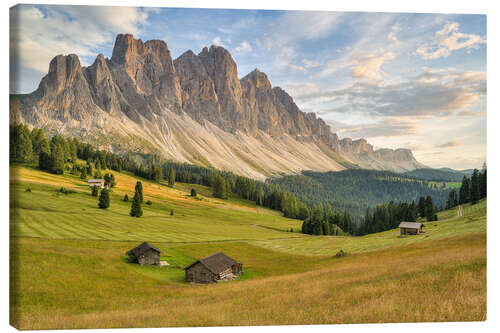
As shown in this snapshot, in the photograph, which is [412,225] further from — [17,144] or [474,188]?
[17,144]

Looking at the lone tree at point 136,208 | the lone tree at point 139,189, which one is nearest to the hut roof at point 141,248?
the lone tree at point 136,208

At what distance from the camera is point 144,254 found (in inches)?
642

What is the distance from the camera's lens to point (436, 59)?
57.0 feet

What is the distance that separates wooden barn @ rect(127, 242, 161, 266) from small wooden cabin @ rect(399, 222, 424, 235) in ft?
53.6

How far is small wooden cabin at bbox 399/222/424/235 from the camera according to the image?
19275mm

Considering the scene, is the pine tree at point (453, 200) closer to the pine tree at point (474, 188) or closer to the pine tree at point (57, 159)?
the pine tree at point (474, 188)

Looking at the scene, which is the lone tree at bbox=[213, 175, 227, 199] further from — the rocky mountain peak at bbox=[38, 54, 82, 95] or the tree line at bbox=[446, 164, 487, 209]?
the tree line at bbox=[446, 164, 487, 209]

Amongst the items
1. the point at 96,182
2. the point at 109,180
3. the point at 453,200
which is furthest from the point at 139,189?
the point at 453,200

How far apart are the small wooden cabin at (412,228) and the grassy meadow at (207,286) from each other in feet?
3.25

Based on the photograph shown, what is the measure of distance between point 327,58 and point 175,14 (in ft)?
32.2

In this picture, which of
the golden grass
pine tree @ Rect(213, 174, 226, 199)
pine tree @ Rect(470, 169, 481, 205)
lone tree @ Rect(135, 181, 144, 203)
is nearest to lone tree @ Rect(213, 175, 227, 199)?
pine tree @ Rect(213, 174, 226, 199)

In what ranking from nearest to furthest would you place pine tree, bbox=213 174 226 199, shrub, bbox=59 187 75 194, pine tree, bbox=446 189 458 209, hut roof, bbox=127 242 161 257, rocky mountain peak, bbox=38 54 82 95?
hut roof, bbox=127 242 161 257 → rocky mountain peak, bbox=38 54 82 95 → shrub, bbox=59 187 75 194 → pine tree, bbox=446 189 458 209 → pine tree, bbox=213 174 226 199

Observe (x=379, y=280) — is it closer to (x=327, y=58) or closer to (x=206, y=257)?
(x=206, y=257)
